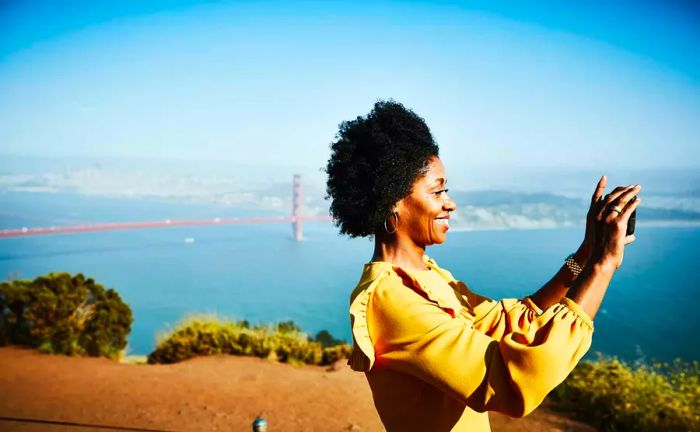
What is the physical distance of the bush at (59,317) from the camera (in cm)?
764

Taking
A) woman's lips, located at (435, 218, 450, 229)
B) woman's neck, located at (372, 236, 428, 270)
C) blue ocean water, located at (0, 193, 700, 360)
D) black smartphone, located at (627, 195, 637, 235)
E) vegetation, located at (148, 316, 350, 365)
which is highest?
black smartphone, located at (627, 195, 637, 235)

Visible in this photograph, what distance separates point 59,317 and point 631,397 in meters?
7.31

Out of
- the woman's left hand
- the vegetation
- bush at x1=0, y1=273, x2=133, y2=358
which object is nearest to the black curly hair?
the woman's left hand

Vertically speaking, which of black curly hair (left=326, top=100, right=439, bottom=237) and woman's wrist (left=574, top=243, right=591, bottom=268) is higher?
black curly hair (left=326, top=100, right=439, bottom=237)

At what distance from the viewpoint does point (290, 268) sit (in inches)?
1540

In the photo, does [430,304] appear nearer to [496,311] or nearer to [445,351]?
[445,351]

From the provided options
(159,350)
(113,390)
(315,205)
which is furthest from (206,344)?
(315,205)

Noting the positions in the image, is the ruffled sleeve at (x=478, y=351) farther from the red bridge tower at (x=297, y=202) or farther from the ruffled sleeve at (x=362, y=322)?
the red bridge tower at (x=297, y=202)

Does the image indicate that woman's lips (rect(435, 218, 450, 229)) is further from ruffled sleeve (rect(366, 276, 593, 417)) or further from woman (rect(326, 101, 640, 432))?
ruffled sleeve (rect(366, 276, 593, 417))

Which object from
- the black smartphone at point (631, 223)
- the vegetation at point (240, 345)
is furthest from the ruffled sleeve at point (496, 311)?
the vegetation at point (240, 345)

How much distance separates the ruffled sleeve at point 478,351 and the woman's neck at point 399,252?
0.21 metres

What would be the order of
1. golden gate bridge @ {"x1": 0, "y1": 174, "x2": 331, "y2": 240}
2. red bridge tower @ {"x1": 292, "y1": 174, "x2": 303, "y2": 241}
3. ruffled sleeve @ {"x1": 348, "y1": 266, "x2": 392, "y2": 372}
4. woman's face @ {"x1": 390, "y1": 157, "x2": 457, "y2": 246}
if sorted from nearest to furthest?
ruffled sleeve @ {"x1": 348, "y1": 266, "x2": 392, "y2": 372} → woman's face @ {"x1": 390, "y1": 157, "x2": 457, "y2": 246} → golden gate bridge @ {"x1": 0, "y1": 174, "x2": 331, "y2": 240} → red bridge tower @ {"x1": 292, "y1": 174, "x2": 303, "y2": 241}

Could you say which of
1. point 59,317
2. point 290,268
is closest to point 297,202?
point 290,268

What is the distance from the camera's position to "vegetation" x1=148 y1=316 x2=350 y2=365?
7246 millimetres
